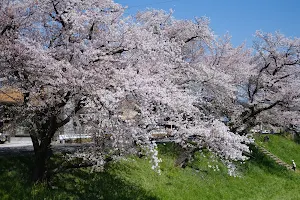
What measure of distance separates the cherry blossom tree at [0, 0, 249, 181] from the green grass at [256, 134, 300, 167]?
2315cm

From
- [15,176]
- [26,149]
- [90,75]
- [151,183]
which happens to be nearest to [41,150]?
[15,176]

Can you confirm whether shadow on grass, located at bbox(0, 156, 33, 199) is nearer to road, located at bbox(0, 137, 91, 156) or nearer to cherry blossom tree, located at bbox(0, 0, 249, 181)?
cherry blossom tree, located at bbox(0, 0, 249, 181)

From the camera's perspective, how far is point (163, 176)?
18.8m

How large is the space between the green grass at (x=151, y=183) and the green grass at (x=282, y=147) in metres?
7.68

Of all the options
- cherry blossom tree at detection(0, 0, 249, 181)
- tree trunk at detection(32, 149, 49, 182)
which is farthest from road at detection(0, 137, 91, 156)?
cherry blossom tree at detection(0, 0, 249, 181)

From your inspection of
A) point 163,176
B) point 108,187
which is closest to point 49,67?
point 108,187

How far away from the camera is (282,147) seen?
3831 centimetres

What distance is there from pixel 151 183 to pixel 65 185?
503 centimetres

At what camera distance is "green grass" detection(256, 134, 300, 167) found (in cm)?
3528

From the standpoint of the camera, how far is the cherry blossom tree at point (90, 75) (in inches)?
456

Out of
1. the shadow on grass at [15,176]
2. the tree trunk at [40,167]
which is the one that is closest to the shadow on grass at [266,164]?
the tree trunk at [40,167]

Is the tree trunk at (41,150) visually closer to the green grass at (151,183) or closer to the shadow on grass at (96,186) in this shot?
the green grass at (151,183)

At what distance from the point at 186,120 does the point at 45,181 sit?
684 centimetres

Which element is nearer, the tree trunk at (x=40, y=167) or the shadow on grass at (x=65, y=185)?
the shadow on grass at (x=65, y=185)
